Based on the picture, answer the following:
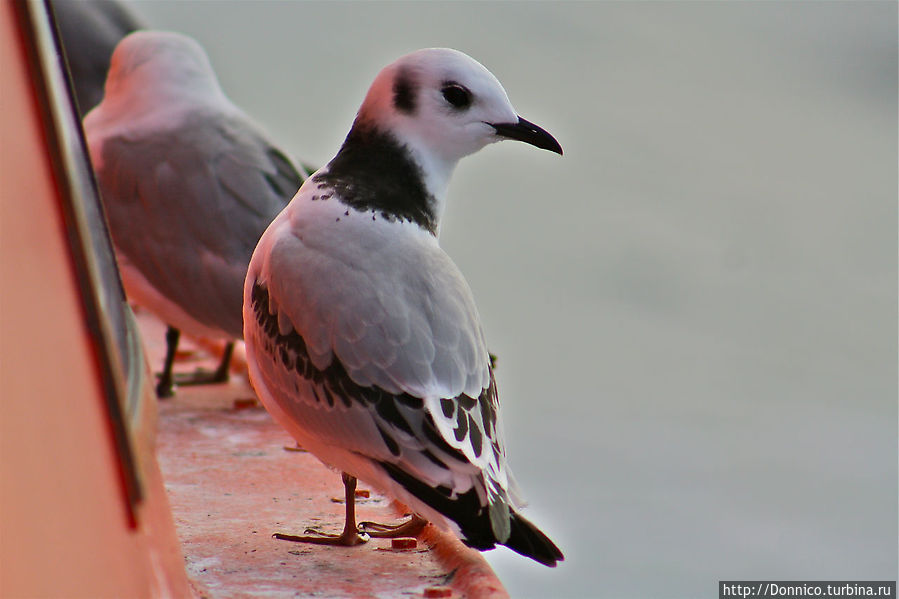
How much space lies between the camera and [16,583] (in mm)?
829

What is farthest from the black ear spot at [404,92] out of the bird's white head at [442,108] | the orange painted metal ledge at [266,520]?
the orange painted metal ledge at [266,520]

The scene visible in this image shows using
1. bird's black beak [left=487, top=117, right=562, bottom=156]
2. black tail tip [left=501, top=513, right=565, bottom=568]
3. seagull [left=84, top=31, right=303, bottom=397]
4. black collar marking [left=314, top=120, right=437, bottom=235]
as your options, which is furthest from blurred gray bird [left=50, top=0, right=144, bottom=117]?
black tail tip [left=501, top=513, right=565, bottom=568]

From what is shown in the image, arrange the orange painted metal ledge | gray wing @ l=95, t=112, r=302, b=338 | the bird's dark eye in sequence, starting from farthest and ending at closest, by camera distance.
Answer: gray wing @ l=95, t=112, r=302, b=338
the bird's dark eye
the orange painted metal ledge

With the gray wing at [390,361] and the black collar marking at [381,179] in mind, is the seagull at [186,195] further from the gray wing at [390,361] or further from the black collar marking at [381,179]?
the gray wing at [390,361]

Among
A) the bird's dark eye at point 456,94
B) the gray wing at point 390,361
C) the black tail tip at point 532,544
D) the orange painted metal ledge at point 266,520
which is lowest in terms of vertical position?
the orange painted metal ledge at point 266,520

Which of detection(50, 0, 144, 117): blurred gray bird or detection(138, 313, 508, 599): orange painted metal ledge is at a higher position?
detection(50, 0, 144, 117): blurred gray bird

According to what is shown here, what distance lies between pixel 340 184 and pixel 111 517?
0.71 metres

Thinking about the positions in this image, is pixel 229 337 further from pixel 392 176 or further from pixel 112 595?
pixel 112 595

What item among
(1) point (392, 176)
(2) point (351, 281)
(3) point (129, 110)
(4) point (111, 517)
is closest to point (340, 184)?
(1) point (392, 176)

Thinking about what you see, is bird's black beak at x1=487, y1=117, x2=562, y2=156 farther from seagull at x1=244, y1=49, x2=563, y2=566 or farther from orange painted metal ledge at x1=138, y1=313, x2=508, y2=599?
orange painted metal ledge at x1=138, y1=313, x2=508, y2=599

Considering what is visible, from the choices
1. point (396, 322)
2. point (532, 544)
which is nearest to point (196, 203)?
point (396, 322)

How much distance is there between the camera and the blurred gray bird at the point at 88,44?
2803 millimetres

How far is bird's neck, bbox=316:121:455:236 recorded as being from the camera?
142 centimetres

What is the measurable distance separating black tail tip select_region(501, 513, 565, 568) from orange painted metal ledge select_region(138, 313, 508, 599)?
0.28ft
